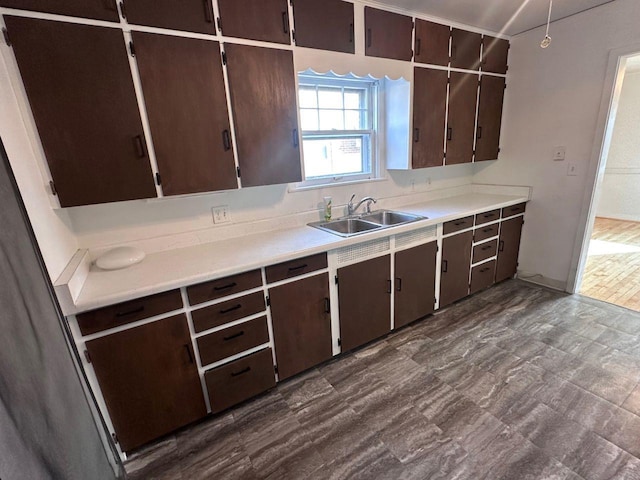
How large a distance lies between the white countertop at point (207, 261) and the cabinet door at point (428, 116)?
54cm

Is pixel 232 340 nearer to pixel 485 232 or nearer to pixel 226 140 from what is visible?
pixel 226 140

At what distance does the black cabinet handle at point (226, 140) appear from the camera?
1680 mm

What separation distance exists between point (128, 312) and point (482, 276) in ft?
9.53

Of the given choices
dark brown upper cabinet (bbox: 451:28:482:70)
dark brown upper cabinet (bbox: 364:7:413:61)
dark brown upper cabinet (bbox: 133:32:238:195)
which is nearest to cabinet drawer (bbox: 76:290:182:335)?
dark brown upper cabinet (bbox: 133:32:238:195)

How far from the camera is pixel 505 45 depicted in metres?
2.87

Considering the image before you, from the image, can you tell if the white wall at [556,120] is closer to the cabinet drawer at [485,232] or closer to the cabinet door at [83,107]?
the cabinet drawer at [485,232]

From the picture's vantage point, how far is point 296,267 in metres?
1.78

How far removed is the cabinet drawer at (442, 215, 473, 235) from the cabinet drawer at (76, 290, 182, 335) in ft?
6.62

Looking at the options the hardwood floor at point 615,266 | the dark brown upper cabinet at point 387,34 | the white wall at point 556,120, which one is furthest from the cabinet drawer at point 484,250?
the dark brown upper cabinet at point 387,34

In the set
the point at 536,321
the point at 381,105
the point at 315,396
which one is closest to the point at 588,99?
the point at 381,105

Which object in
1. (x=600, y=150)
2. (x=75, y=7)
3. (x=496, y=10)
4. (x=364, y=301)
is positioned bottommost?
(x=364, y=301)

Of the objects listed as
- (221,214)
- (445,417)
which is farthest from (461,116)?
(445,417)

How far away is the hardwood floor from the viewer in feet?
9.25

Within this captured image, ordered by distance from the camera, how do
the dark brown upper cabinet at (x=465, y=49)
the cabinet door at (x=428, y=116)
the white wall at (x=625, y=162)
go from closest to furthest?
1. the cabinet door at (x=428, y=116)
2. the dark brown upper cabinet at (x=465, y=49)
3. the white wall at (x=625, y=162)
